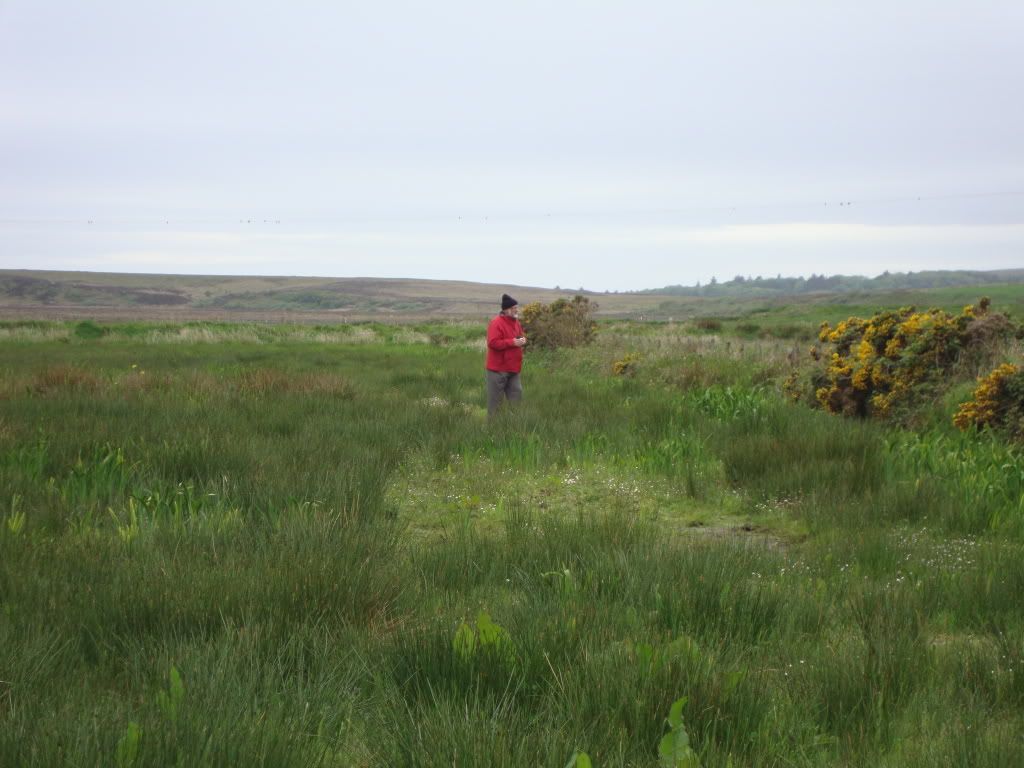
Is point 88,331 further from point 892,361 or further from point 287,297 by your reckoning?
point 287,297

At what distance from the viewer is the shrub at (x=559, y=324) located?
26.0 m

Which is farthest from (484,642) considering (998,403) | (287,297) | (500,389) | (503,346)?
(287,297)

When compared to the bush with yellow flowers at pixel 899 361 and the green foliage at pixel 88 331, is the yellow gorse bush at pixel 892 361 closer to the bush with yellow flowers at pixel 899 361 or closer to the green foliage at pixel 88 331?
the bush with yellow flowers at pixel 899 361

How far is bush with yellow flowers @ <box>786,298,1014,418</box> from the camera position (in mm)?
10117

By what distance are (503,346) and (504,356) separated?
248 mm

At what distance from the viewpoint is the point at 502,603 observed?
3.64 metres

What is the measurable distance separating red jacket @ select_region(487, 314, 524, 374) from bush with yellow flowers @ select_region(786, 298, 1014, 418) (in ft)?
13.5

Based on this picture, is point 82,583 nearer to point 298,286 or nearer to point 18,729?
point 18,729

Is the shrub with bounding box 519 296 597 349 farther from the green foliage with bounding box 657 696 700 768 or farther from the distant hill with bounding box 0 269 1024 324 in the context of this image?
the distant hill with bounding box 0 269 1024 324

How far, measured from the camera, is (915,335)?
10.5 m

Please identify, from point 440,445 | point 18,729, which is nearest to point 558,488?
point 440,445

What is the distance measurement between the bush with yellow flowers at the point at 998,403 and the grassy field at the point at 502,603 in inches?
18.7

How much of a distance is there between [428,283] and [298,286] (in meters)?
31.2

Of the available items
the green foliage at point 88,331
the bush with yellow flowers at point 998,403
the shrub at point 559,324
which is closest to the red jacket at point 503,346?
the bush with yellow flowers at point 998,403
